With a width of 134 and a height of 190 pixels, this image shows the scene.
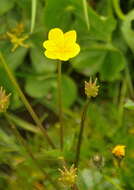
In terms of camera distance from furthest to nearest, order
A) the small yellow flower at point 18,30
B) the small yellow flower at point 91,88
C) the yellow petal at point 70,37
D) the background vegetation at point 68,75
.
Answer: the small yellow flower at point 18,30 → the background vegetation at point 68,75 → the yellow petal at point 70,37 → the small yellow flower at point 91,88

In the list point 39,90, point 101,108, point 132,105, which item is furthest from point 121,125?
point 132,105

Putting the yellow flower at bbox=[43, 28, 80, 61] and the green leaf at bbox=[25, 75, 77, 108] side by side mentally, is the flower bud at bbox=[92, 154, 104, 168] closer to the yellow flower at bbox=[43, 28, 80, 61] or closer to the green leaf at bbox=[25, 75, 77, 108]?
the yellow flower at bbox=[43, 28, 80, 61]

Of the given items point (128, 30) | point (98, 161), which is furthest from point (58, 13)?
point (98, 161)

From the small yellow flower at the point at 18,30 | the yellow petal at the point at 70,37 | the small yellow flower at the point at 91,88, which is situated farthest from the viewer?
the small yellow flower at the point at 18,30

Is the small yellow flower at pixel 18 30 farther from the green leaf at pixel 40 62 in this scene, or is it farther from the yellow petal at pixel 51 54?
the yellow petal at pixel 51 54

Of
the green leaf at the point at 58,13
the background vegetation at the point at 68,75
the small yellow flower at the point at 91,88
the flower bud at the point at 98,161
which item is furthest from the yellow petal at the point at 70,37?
the green leaf at the point at 58,13

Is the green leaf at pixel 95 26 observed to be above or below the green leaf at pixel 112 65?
above

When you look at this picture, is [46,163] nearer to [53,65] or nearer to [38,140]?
[38,140]

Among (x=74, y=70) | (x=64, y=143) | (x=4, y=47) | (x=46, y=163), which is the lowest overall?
(x=46, y=163)
